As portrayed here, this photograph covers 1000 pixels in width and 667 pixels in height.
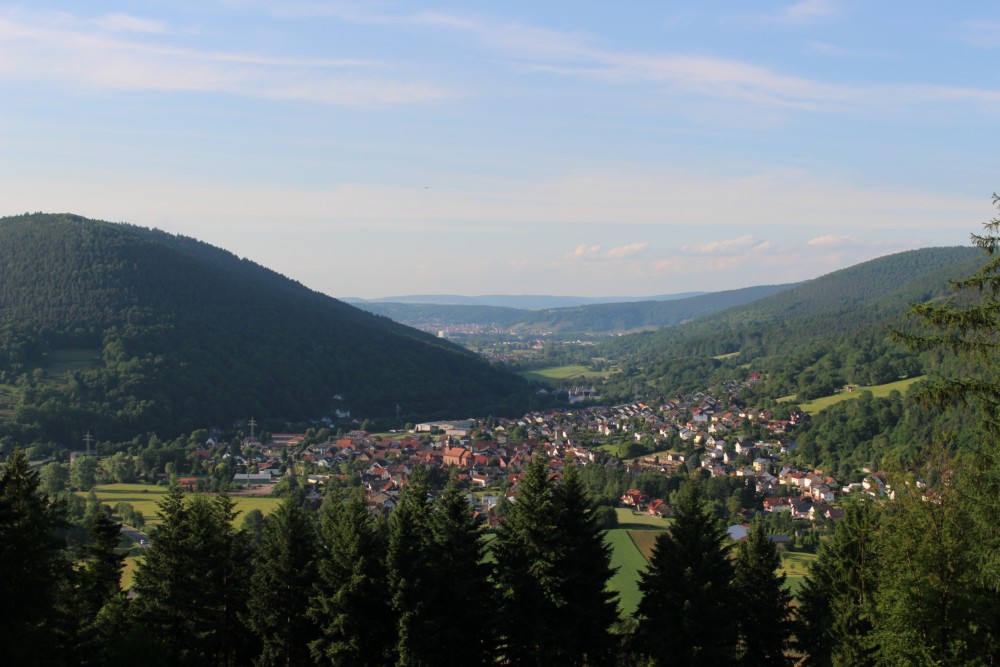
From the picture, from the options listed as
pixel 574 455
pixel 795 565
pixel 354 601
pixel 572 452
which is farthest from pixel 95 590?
pixel 572 452

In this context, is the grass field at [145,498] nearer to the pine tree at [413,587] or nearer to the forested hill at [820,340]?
the pine tree at [413,587]

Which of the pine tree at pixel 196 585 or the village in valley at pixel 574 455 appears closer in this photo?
the pine tree at pixel 196 585

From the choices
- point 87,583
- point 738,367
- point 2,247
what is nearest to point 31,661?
point 87,583

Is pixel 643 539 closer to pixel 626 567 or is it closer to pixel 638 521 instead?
pixel 638 521

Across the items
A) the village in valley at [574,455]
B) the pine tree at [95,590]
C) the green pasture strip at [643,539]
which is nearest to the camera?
the pine tree at [95,590]

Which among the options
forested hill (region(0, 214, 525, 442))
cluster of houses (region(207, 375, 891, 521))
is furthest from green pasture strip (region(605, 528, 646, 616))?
forested hill (region(0, 214, 525, 442))

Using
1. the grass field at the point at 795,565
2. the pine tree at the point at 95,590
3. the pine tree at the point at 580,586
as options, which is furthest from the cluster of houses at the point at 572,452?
the pine tree at the point at 580,586
